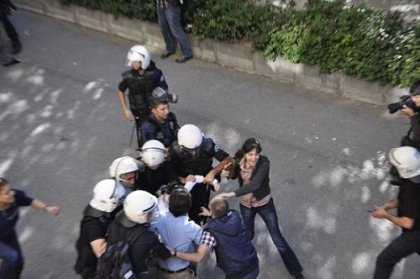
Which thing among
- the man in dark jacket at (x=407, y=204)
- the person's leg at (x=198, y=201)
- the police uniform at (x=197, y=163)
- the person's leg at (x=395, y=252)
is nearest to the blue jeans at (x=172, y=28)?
the police uniform at (x=197, y=163)

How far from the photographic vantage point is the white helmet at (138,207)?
12.1 ft

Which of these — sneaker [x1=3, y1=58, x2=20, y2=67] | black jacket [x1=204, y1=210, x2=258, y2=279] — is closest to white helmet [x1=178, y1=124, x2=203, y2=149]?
black jacket [x1=204, y1=210, x2=258, y2=279]

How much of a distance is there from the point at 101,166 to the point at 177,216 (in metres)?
2.82

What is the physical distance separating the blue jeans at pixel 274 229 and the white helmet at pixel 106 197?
130cm

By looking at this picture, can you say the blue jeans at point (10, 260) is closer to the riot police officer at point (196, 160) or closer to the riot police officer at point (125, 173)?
the riot police officer at point (125, 173)

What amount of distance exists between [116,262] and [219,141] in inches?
133

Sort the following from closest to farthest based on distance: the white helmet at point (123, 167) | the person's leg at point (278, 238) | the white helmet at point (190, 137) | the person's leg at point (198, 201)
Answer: the white helmet at point (123, 167) < the white helmet at point (190, 137) < the person's leg at point (278, 238) < the person's leg at point (198, 201)

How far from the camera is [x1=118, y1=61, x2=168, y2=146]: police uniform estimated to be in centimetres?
564

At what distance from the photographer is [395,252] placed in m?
4.27

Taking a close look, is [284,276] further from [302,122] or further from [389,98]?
[389,98]

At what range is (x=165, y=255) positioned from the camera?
157 inches

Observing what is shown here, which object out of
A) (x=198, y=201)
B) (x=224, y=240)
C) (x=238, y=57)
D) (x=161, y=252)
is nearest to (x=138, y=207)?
(x=161, y=252)

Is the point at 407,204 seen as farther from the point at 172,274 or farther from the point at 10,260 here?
the point at 10,260

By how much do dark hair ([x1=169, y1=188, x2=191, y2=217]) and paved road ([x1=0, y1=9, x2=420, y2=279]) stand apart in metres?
1.34
